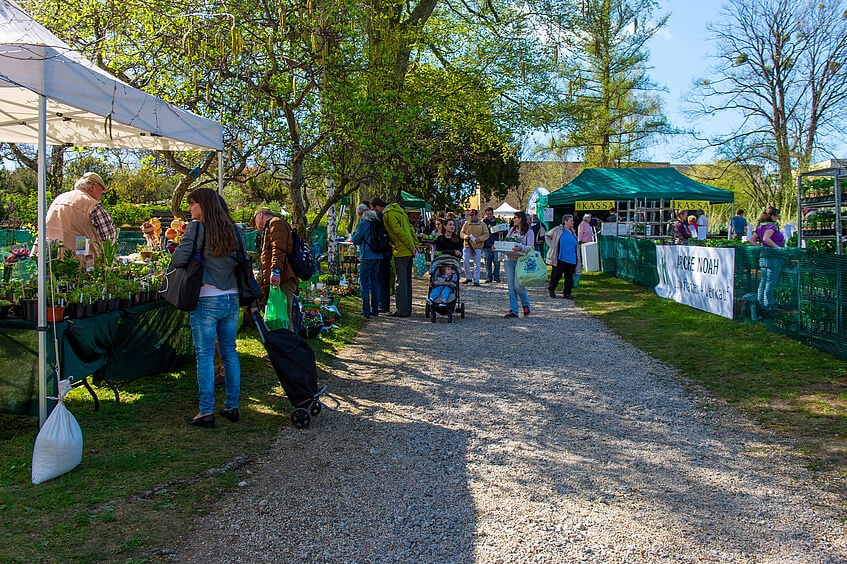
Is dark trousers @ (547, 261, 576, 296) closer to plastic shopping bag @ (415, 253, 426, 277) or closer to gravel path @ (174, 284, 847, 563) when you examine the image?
plastic shopping bag @ (415, 253, 426, 277)

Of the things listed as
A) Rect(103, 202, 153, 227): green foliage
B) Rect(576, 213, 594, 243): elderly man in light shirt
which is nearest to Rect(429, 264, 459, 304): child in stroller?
Rect(576, 213, 594, 243): elderly man in light shirt

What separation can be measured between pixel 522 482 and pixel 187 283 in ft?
9.55

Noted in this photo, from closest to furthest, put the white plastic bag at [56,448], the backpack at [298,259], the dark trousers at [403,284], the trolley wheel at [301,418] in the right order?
the white plastic bag at [56,448] < the trolley wheel at [301,418] < the backpack at [298,259] < the dark trousers at [403,284]

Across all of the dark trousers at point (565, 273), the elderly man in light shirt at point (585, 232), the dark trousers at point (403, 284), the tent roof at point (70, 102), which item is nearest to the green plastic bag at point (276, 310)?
the tent roof at point (70, 102)

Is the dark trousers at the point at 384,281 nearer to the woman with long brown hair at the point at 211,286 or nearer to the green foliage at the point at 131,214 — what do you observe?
the woman with long brown hair at the point at 211,286

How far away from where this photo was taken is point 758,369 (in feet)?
28.8

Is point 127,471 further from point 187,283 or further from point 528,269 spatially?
point 528,269

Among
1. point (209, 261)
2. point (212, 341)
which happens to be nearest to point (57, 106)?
point (209, 261)

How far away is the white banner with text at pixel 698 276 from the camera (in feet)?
41.5

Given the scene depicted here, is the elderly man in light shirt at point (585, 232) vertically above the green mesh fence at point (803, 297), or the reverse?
the elderly man in light shirt at point (585, 232)

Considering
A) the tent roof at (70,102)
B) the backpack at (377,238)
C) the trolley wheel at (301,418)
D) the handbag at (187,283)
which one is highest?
the tent roof at (70,102)

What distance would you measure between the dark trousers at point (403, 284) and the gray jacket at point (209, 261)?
716cm

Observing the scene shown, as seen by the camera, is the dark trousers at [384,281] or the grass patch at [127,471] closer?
the grass patch at [127,471]

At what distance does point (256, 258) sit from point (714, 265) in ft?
25.8
